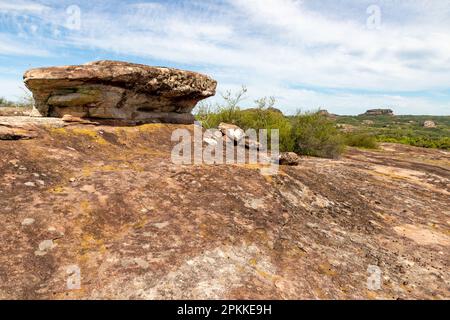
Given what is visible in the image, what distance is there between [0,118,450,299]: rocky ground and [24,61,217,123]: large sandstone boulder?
3.11 feet

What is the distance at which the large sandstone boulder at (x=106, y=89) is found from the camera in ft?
27.3

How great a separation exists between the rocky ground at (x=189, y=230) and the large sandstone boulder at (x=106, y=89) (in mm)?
948

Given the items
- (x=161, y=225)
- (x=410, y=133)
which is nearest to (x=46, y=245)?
(x=161, y=225)

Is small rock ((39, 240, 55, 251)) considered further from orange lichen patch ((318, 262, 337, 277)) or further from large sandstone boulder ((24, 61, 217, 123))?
large sandstone boulder ((24, 61, 217, 123))

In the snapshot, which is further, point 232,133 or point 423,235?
point 232,133

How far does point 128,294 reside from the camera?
3645mm

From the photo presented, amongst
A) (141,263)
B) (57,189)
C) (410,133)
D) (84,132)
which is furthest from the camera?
(410,133)

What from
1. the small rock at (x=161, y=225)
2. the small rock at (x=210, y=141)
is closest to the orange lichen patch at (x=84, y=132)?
the small rock at (x=210, y=141)

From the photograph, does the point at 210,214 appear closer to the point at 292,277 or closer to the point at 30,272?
the point at 292,277

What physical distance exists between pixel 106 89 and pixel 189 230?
17.7ft

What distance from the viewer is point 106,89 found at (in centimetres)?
880

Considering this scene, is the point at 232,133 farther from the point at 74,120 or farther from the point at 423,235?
the point at 423,235

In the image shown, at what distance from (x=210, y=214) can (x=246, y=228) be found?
2.06ft
